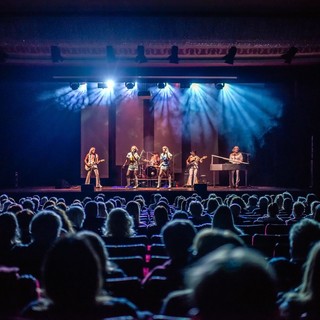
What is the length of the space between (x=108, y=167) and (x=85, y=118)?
8.16 ft

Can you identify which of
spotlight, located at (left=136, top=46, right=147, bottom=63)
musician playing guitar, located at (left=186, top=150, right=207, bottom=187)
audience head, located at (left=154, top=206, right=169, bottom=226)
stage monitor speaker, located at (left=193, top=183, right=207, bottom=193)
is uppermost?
spotlight, located at (left=136, top=46, right=147, bottom=63)

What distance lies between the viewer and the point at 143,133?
19750mm

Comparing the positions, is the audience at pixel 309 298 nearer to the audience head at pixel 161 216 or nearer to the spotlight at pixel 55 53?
the audience head at pixel 161 216

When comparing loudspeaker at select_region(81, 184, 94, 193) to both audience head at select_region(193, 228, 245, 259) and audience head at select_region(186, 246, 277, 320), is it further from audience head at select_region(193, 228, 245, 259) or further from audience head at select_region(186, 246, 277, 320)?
audience head at select_region(186, 246, 277, 320)

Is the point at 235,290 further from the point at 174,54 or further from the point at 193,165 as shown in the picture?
the point at 193,165

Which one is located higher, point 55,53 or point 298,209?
point 55,53

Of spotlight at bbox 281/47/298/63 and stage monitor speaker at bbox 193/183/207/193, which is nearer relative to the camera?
spotlight at bbox 281/47/298/63

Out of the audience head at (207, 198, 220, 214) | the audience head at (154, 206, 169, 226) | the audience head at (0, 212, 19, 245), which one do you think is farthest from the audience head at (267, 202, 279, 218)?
the audience head at (0, 212, 19, 245)

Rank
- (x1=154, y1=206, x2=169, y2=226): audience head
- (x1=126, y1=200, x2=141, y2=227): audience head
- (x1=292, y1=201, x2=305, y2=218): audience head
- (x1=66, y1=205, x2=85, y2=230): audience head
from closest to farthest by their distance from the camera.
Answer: (x1=66, y1=205, x2=85, y2=230): audience head
(x1=154, y1=206, x2=169, y2=226): audience head
(x1=292, y1=201, x2=305, y2=218): audience head
(x1=126, y1=200, x2=141, y2=227): audience head

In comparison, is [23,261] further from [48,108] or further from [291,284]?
[48,108]

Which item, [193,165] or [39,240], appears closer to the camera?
[39,240]

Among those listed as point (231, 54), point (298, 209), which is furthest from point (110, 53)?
point (298, 209)

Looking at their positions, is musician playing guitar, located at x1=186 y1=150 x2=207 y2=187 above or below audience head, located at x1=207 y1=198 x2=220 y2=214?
above

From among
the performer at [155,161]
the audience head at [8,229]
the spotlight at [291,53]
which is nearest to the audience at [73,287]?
the audience head at [8,229]
